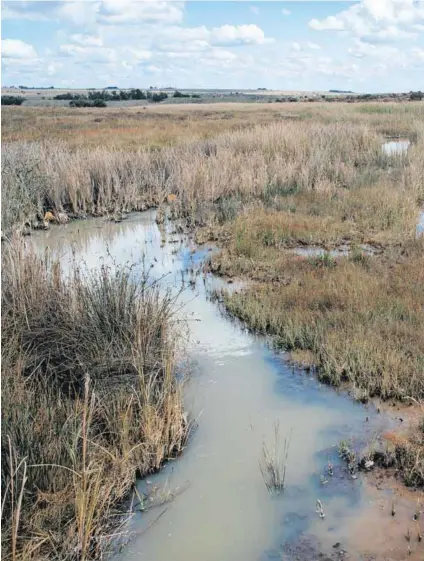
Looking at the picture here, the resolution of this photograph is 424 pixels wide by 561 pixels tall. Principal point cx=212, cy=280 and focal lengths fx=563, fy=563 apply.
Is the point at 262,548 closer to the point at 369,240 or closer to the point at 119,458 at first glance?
the point at 119,458

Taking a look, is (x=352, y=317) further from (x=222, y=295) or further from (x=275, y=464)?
(x=275, y=464)

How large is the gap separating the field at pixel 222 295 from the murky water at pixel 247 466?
0.25 meters

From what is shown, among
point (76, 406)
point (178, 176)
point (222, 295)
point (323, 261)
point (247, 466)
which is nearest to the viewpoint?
point (76, 406)

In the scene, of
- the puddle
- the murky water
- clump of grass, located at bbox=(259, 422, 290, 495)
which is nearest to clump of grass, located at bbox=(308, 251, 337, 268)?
the murky water

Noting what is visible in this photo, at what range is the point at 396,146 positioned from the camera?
20656 mm

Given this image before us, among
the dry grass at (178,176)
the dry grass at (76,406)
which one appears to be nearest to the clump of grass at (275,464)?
the dry grass at (76,406)

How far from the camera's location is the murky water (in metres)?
3.52

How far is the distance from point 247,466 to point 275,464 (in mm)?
269

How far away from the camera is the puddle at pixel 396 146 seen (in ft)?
58.4

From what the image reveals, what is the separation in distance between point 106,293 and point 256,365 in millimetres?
1734

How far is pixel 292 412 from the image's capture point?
16.2 feet

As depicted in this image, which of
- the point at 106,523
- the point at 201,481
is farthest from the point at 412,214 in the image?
the point at 106,523

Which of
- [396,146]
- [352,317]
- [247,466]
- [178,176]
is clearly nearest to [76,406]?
[247,466]

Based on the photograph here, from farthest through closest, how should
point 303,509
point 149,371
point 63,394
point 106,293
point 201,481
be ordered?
point 106,293
point 149,371
point 63,394
point 201,481
point 303,509
